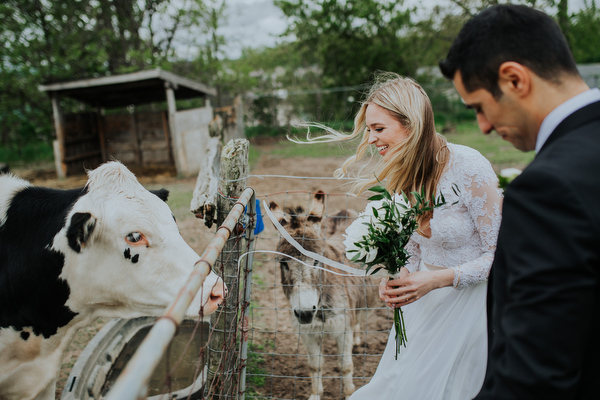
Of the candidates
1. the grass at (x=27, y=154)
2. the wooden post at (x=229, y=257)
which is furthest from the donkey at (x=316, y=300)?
the grass at (x=27, y=154)

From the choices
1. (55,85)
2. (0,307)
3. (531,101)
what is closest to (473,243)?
(531,101)

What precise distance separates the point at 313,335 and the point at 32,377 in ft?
6.35

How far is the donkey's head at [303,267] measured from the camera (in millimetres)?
2908

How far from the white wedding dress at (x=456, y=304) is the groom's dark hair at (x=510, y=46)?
2.65ft

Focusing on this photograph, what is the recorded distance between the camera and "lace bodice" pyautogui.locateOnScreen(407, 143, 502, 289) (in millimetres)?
1768

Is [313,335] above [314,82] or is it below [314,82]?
below

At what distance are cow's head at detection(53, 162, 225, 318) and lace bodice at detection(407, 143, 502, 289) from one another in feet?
3.61

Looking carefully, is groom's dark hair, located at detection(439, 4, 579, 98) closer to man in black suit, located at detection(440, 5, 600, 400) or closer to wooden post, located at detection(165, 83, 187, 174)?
man in black suit, located at detection(440, 5, 600, 400)

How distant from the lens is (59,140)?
1228 cm

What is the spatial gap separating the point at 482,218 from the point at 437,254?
32 centimetres

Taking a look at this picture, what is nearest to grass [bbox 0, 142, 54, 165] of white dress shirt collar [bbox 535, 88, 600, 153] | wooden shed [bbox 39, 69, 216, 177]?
wooden shed [bbox 39, 69, 216, 177]

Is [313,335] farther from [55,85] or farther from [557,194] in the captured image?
[55,85]

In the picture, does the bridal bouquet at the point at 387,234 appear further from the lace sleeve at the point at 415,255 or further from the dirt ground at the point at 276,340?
the dirt ground at the point at 276,340

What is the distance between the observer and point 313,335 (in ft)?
10.5
